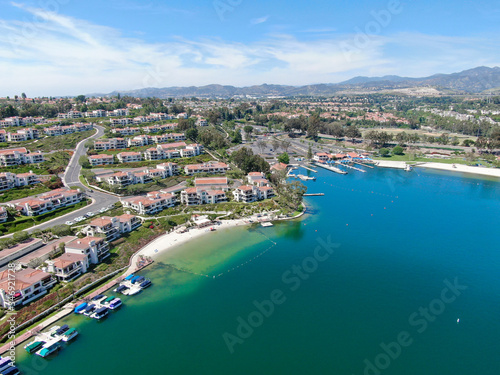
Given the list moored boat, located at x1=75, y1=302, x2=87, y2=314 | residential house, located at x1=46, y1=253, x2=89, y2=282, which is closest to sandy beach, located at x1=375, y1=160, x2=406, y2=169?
residential house, located at x1=46, y1=253, x2=89, y2=282

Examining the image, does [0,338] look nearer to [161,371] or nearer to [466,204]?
[161,371]

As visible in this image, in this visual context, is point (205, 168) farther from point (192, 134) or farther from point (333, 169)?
point (333, 169)

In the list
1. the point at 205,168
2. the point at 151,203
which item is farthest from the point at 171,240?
the point at 205,168

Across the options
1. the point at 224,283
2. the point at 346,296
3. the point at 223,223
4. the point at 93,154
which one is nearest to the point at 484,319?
the point at 346,296

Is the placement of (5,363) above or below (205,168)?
below

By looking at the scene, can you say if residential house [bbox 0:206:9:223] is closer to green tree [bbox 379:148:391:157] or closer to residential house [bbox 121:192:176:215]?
residential house [bbox 121:192:176:215]

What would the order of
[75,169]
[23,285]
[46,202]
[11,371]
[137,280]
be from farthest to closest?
[75,169] → [46,202] → [137,280] → [23,285] → [11,371]

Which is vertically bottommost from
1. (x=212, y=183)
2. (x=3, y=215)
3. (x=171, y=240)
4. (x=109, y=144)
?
(x=171, y=240)

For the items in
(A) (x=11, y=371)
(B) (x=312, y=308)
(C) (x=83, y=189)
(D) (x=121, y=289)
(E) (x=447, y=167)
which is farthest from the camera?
(E) (x=447, y=167)
